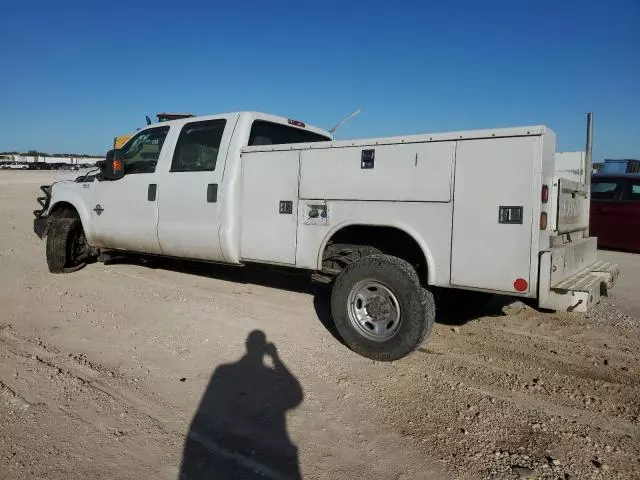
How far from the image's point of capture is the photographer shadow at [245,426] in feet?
8.79

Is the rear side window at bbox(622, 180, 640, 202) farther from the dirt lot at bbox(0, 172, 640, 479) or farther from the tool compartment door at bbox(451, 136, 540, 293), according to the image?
the tool compartment door at bbox(451, 136, 540, 293)

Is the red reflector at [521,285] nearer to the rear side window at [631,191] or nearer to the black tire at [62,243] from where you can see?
the black tire at [62,243]

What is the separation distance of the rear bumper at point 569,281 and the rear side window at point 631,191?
6.93m

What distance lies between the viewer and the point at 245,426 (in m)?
3.11

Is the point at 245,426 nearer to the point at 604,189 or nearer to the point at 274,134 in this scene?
the point at 274,134

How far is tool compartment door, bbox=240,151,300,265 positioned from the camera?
4750 mm

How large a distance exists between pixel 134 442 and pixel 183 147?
3.83 metres

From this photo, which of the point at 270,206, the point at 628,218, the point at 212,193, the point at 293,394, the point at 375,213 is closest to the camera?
the point at 293,394

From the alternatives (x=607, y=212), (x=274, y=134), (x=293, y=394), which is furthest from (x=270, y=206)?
(x=607, y=212)

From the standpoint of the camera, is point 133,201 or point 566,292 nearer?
point 566,292

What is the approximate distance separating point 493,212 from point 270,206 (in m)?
2.19

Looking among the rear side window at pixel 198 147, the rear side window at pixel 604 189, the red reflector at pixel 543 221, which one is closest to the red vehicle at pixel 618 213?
the rear side window at pixel 604 189

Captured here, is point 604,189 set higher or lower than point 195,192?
higher

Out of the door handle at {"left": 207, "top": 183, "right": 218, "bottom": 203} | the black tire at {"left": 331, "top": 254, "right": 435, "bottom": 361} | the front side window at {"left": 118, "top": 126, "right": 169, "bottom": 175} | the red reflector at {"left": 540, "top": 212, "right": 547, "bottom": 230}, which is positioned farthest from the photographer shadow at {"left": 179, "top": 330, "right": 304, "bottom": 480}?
the front side window at {"left": 118, "top": 126, "right": 169, "bottom": 175}
